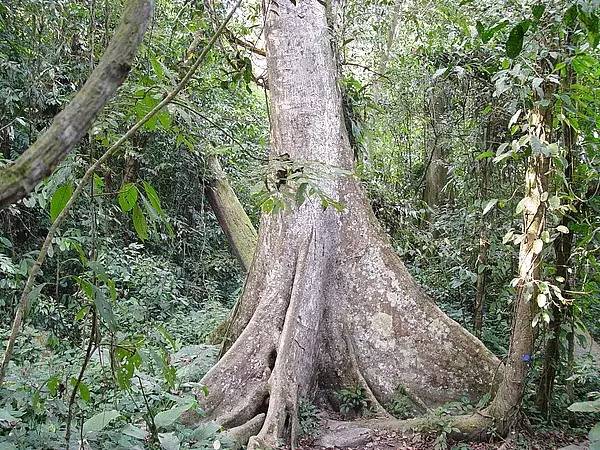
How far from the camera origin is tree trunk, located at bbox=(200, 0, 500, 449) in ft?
15.0

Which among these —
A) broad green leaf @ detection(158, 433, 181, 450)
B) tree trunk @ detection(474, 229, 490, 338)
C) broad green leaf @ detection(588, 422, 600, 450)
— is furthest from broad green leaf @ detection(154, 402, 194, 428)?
tree trunk @ detection(474, 229, 490, 338)

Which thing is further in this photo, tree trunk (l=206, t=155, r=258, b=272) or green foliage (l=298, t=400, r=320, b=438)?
tree trunk (l=206, t=155, r=258, b=272)

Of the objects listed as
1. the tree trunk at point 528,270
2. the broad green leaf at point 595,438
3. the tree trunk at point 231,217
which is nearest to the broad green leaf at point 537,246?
the tree trunk at point 528,270

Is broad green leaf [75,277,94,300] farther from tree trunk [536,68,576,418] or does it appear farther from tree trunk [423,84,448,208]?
tree trunk [423,84,448,208]

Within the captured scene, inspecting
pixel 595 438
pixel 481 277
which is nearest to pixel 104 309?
pixel 595 438

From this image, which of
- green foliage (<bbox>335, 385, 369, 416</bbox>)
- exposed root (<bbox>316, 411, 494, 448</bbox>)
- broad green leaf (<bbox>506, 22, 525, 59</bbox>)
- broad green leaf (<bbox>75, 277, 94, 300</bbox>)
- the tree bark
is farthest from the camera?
green foliage (<bbox>335, 385, 369, 416</bbox>)

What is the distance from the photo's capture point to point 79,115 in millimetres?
983

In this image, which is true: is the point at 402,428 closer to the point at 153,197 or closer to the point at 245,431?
the point at 245,431

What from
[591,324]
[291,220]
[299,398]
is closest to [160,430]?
[299,398]

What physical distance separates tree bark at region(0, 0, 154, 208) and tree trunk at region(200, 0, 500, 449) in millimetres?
3395

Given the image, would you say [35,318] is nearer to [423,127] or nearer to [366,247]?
[366,247]

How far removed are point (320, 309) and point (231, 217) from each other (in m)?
3.75

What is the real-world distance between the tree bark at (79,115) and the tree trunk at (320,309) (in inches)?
134

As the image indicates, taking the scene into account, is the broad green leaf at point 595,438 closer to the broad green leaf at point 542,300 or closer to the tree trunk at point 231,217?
the broad green leaf at point 542,300
